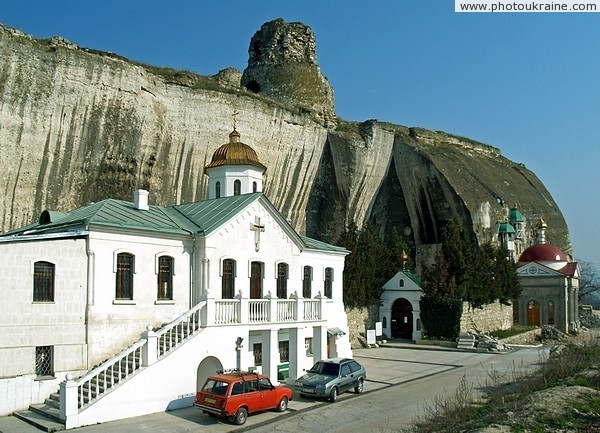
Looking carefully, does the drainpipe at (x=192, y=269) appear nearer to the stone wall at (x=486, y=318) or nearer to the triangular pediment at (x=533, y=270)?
the stone wall at (x=486, y=318)

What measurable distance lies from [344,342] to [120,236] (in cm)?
1204

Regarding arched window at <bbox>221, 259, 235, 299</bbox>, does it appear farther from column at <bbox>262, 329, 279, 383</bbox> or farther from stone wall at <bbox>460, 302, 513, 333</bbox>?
stone wall at <bbox>460, 302, 513, 333</bbox>

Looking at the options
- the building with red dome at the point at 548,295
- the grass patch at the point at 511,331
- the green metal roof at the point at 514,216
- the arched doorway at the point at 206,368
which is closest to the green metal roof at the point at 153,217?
the arched doorway at the point at 206,368

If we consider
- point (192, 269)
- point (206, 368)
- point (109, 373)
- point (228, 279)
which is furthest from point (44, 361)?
point (228, 279)

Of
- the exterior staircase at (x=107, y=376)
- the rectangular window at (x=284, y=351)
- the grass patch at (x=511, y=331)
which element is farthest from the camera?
the grass patch at (x=511, y=331)

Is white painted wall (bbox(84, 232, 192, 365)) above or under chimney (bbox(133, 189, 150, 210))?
under

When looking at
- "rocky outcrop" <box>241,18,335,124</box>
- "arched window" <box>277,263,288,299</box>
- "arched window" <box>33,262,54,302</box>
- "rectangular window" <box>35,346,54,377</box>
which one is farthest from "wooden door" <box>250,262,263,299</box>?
"rocky outcrop" <box>241,18,335,124</box>

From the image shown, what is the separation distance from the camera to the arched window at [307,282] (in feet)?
86.3

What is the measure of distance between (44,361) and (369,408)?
9.67 metres

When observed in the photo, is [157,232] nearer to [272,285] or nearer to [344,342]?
[272,285]

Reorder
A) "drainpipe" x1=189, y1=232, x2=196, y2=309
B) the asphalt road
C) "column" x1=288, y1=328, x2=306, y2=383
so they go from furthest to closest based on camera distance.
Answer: "column" x1=288, y1=328, x2=306, y2=383
"drainpipe" x1=189, y1=232, x2=196, y2=309
the asphalt road

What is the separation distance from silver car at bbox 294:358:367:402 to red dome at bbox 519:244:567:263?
112 feet

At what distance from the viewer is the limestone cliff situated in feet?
110

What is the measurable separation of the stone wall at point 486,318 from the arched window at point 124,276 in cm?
2446
